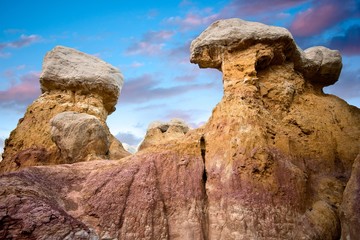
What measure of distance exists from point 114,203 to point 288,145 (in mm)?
4614

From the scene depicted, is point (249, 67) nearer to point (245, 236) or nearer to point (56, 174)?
point (245, 236)

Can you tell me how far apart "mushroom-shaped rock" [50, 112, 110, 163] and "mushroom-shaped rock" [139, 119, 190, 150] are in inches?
367

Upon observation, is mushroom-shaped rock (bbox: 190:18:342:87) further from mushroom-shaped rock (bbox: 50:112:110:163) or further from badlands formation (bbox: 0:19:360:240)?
mushroom-shaped rock (bbox: 50:112:110:163)

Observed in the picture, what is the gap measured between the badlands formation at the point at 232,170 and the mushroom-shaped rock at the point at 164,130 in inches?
381

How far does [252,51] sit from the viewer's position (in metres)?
10.5

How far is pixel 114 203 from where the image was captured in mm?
8164

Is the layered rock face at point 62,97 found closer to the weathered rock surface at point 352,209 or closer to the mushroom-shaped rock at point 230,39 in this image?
the mushroom-shaped rock at point 230,39

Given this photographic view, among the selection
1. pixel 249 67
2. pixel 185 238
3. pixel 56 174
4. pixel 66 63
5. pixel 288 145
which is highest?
pixel 66 63

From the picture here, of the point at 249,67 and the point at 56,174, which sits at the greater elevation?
the point at 249,67

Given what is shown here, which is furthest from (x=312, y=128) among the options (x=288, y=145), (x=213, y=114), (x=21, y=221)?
(x=21, y=221)

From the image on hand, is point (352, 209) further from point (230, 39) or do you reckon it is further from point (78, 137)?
point (78, 137)

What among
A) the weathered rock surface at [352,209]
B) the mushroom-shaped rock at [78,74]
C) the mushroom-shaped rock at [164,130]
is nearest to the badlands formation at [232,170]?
the weathered rock surface at [352,209]

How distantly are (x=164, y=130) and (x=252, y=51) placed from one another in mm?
13868

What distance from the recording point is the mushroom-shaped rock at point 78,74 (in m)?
15.7
